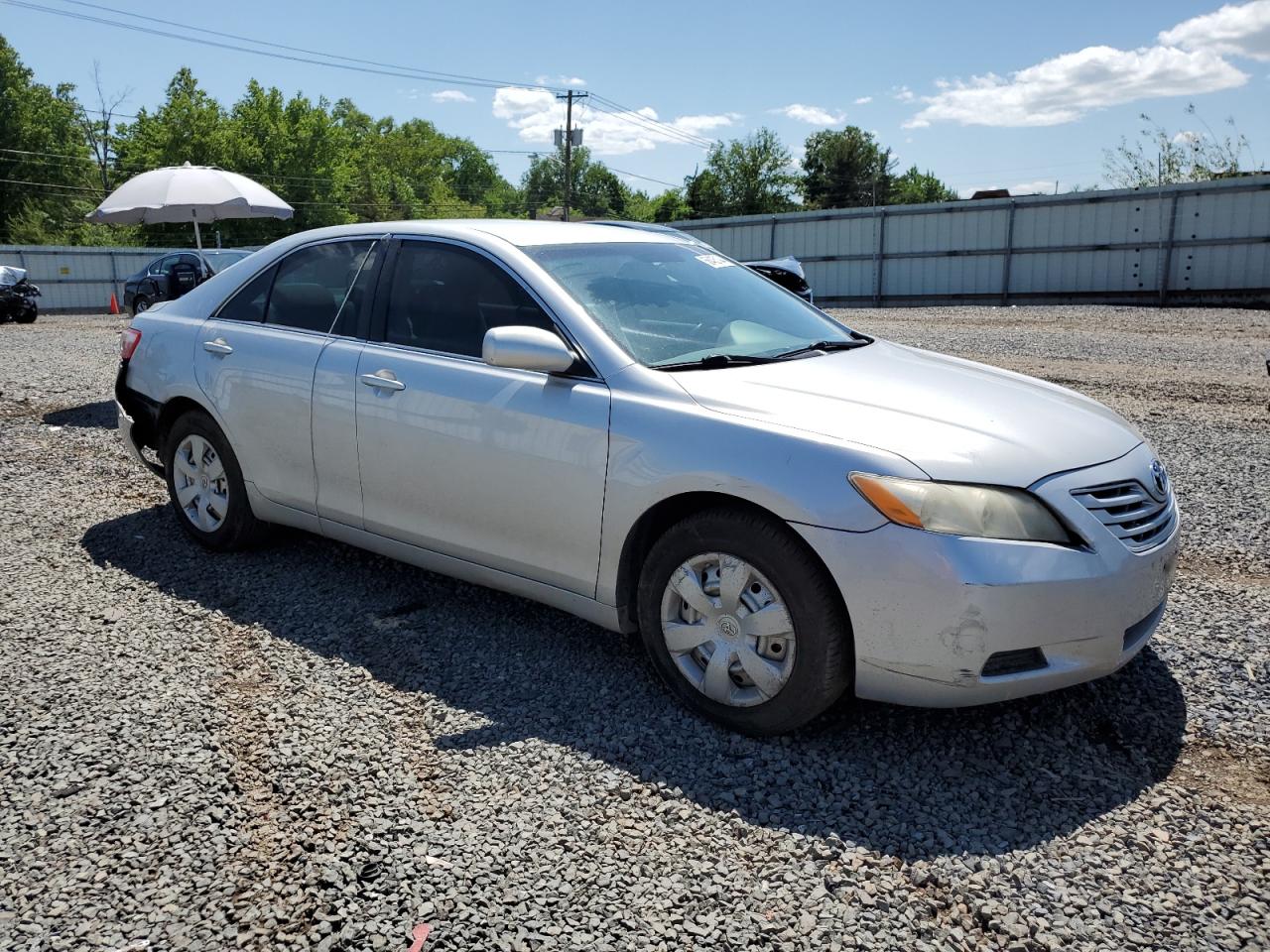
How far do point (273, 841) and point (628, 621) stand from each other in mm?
1357

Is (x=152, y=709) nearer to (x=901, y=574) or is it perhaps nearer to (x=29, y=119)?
(x=901, y=574)

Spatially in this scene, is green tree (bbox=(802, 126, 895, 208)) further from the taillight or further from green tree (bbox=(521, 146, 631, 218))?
the taillight

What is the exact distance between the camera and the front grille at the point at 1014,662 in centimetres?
288

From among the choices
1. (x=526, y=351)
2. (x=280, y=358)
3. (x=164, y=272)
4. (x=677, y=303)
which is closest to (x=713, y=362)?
(x=677, y=303)

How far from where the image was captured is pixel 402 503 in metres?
4.07

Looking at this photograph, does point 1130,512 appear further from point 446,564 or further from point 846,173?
point 846,173

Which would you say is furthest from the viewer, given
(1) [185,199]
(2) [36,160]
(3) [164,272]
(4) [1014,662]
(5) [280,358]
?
(2) [36,160]

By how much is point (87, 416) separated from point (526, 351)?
748 cm

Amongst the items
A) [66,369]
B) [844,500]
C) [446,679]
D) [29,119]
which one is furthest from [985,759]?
[29,119]

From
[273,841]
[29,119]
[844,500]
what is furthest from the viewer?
[29,119]

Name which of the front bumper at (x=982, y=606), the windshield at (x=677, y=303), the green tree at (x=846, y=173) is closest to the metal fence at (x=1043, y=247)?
the windshield at (x=677, y=303)

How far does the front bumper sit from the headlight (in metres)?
0.04

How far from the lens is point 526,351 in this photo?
11.4 feet

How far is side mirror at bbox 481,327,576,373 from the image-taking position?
11.5 ft
